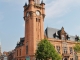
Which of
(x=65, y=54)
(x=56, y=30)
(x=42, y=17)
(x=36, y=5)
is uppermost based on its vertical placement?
(x=36, y=5)

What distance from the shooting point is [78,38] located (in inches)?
2968

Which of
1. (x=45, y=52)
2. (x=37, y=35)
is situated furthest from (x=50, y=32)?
(x=45, y=52)

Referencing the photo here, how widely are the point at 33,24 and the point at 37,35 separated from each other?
13.4 feet

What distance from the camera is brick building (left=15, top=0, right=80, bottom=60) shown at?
195 feet

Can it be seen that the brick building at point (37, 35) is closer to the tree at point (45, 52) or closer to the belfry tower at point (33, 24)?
the belfry tower at point (33, 24)

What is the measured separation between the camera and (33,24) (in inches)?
2350

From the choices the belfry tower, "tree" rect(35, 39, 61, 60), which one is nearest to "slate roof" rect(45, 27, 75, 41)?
the belfry tower

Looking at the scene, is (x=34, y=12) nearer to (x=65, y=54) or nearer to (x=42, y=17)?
(x=42, y=17)

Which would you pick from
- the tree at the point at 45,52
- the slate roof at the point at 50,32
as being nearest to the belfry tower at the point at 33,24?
the slate roof at the point at 50,32

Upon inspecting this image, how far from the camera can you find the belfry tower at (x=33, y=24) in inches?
2329

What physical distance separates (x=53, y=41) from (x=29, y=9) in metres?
14.7

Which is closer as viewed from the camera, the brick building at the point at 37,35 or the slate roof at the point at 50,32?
the brick building at the point at 37,35

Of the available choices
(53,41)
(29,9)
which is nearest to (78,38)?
(53,41)

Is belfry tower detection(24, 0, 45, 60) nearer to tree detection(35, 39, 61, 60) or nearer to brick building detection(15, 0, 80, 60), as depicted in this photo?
brick building detection(15, 0, 80, 60)
